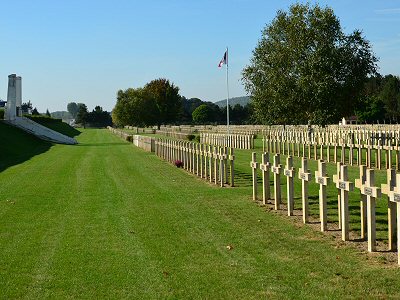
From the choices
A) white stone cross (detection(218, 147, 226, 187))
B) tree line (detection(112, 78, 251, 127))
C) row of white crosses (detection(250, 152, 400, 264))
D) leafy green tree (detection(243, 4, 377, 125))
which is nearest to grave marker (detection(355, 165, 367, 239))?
row of white crosses (detection(250, 152, 400, 264))

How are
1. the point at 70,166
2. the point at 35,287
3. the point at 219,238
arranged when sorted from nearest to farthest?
the point at 35,287
the point at 219,238
the point at 70,166

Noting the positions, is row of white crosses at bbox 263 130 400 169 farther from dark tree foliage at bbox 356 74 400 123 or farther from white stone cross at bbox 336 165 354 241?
dark tree foliage at bbox 356 74 400 123

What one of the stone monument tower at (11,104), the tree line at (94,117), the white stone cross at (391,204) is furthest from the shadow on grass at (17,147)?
the tree line at (94,117)

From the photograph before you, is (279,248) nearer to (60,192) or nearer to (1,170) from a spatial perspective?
(60,192)

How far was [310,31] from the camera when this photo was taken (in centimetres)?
3534

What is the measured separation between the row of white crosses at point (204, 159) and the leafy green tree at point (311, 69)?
32.2 ft

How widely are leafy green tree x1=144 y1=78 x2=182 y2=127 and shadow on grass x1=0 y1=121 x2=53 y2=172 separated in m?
44.1

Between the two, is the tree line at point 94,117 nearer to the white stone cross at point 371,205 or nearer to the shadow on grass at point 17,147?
the shadow on grass at point 17,147

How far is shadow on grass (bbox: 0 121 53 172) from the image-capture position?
99.7ft

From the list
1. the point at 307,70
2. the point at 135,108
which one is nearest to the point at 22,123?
the point at 135,108

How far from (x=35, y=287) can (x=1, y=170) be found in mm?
18349

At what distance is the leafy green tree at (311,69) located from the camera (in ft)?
113

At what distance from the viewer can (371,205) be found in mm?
8008

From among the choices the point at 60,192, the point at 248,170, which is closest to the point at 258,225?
the point at 60,192
